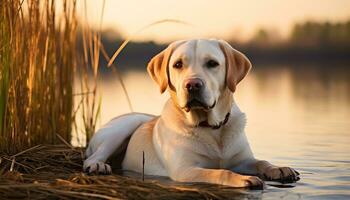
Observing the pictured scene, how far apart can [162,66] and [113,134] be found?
43.0 inches

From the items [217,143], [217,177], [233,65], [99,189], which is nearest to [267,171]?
[217,143]

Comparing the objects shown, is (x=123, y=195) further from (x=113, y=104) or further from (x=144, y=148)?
Result: (x=113, y=104)

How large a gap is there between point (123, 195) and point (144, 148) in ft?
5.19

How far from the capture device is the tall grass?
6.76 meters

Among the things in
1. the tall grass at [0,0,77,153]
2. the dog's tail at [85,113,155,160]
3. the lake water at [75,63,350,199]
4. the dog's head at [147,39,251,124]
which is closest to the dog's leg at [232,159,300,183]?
the lake water at [75,63,350,199]

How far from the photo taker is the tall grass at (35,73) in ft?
22.2

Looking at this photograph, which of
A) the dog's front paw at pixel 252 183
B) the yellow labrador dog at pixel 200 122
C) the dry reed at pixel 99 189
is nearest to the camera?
the dry reed at pixel 99 189

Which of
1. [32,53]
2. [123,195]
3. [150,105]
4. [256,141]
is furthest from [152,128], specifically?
[150,105]

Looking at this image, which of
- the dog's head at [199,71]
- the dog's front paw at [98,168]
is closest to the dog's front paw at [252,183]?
the dog's head at [199,71]

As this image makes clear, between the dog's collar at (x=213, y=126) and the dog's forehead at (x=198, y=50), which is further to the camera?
the dog's collar at (x=213, y=126)

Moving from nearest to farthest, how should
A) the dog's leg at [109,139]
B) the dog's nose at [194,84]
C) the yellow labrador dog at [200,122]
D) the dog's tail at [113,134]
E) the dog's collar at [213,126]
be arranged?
1. the dog's nose at [194,84]
2. the yellow labrador dog at [200,122]
3. the dog's collar at [213,126]
4. the dog's leg at [109,139]
5. the dog's tail at [113,134]

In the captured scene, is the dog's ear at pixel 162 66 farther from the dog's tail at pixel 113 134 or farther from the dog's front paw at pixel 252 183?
the dog's front paw at pixel 252 183

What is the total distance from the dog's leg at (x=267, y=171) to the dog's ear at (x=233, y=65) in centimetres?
68

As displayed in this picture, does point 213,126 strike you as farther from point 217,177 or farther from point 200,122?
point 217,177
